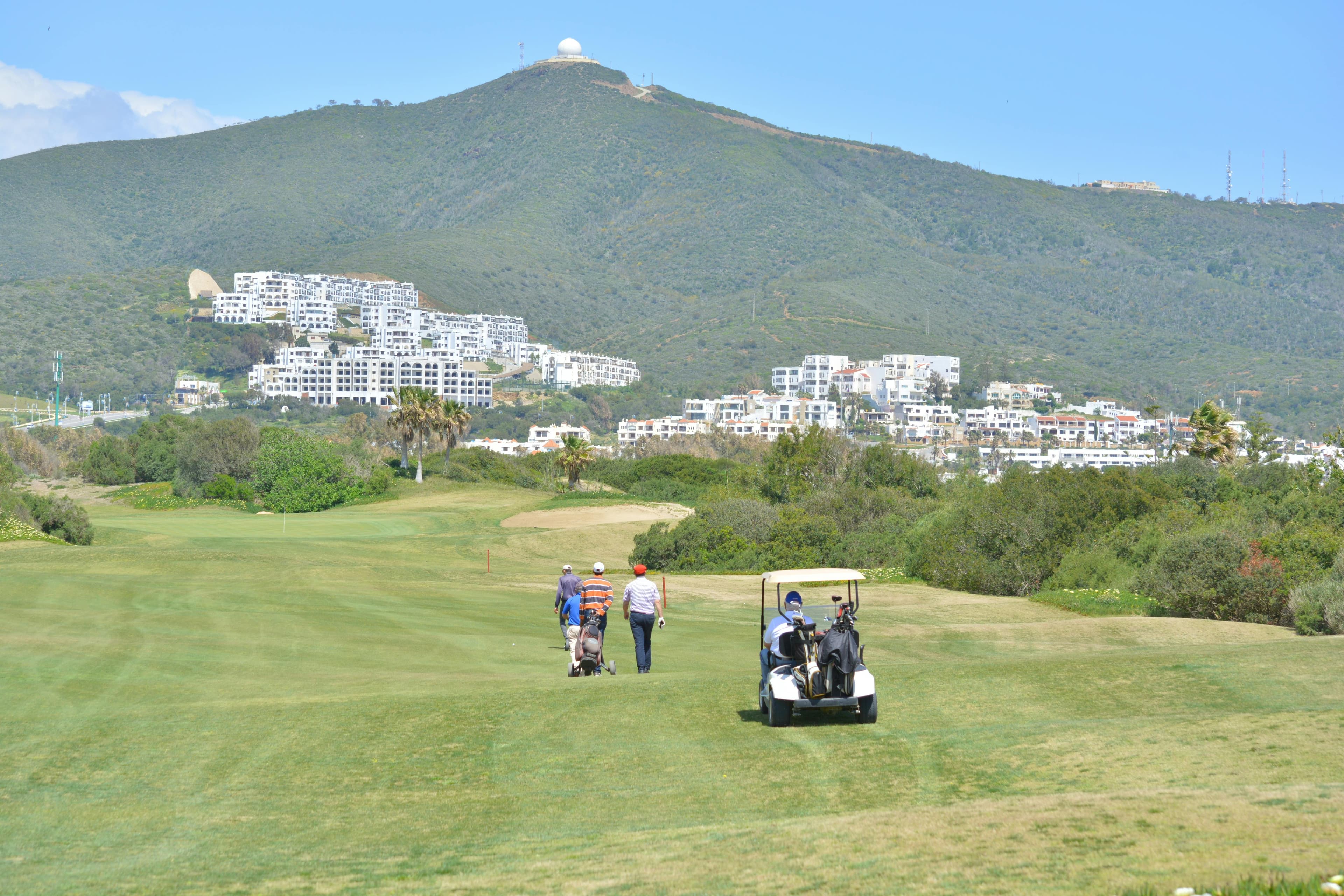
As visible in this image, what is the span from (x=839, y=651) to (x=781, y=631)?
2.41 ft

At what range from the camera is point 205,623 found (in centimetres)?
2470

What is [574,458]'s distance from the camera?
94438 mm

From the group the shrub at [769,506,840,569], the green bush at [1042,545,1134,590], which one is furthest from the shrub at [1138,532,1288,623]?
the shrub at [769,506,840,569]

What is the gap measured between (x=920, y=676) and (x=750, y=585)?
78.1 ft

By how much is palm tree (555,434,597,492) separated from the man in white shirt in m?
74.6

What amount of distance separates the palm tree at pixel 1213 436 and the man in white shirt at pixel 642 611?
55.4 metres

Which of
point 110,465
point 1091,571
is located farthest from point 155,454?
point 1091,571

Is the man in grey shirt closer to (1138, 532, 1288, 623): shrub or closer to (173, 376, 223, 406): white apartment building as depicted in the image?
(1138, 532, 1288, 623): shrub

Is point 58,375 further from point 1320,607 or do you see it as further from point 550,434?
point 1320,607

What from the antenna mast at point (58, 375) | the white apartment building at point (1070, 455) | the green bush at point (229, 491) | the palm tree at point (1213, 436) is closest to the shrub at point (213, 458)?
the green bush at point (229, 491)

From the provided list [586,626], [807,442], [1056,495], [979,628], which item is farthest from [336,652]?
[807,442]

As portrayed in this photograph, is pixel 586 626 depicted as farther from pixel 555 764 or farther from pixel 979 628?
pixel 979 628

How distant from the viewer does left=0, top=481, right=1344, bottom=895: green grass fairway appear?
8305 mm

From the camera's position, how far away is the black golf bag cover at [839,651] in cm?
1328
